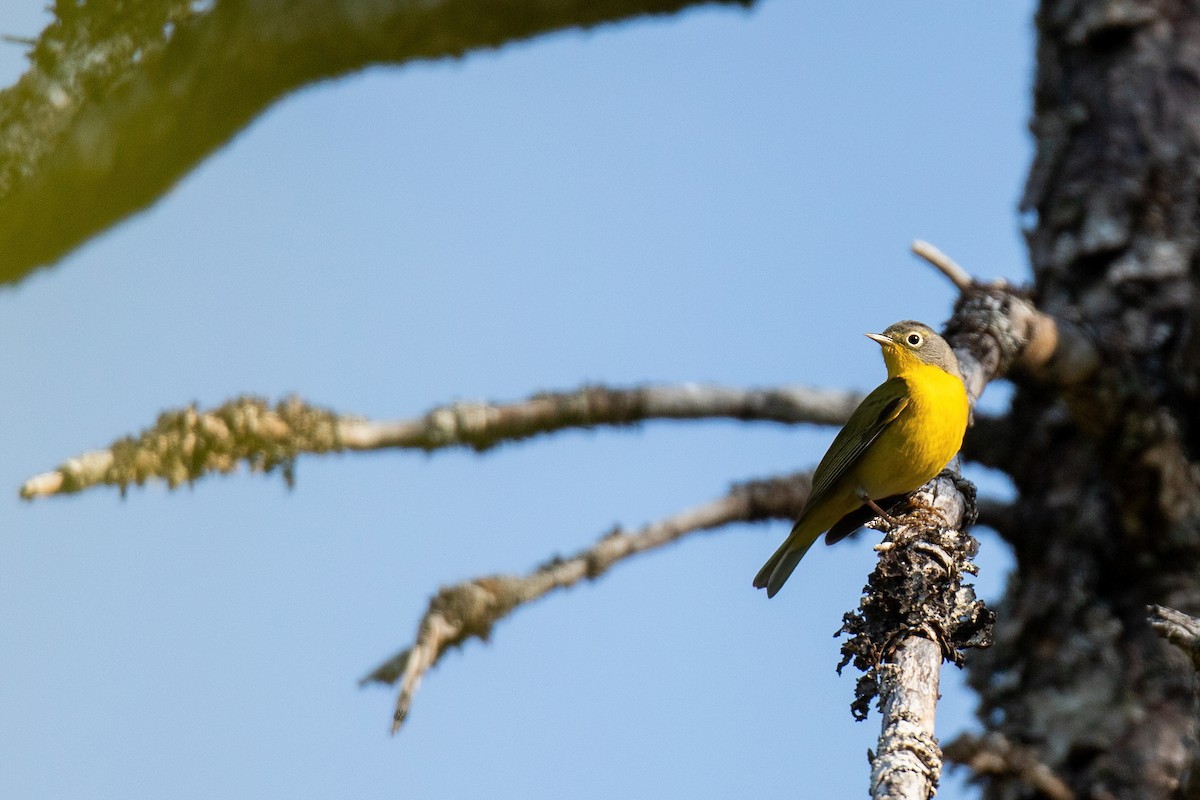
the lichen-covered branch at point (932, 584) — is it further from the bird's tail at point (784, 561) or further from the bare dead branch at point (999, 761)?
the bird's tail at point (784, 561)

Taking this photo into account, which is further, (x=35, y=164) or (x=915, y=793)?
(x=915, y=793)

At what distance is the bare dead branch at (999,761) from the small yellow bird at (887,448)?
3.81 ft

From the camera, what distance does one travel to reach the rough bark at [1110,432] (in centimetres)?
509

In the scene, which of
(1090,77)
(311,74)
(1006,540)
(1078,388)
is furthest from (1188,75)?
(311,74)

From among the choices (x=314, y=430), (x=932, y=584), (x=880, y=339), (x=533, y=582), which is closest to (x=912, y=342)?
(x=880, y=339)

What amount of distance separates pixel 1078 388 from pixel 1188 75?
7.42ft

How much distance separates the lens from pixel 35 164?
1.88 meters

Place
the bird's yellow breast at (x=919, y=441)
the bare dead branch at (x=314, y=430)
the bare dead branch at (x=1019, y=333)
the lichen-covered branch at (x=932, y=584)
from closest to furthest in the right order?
the bare dead branch at (x=314, y=430)
the lichen-covered branch at (x=932, y=584)
the bare dead branch at (x=1019, y=333)
the bird's yellow breast at (x=919, y=441)

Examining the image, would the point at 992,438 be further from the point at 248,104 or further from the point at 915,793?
the point at 248,104

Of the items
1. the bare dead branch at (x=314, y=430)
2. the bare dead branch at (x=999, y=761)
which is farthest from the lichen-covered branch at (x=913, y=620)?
the bare dead branch at (x=314, y=430)

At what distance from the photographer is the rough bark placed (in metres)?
5.09

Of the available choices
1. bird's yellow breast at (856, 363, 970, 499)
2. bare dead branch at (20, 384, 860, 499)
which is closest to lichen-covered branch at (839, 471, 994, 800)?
bare dead branch at (20, 384, 860, 499)

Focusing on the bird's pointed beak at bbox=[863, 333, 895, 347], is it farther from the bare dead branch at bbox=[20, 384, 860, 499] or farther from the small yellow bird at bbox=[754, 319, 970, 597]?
the bare dead branch at bbox=[20, 384, 860, 499]

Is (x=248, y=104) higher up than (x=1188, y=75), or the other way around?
(x=1188, y=75)
